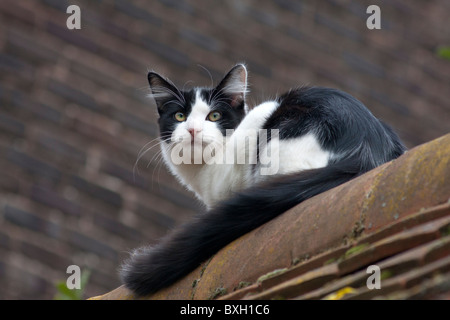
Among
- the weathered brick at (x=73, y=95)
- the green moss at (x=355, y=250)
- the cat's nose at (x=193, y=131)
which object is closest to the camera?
the green moss at (x=355, y=250)

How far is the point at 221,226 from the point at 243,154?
58cm

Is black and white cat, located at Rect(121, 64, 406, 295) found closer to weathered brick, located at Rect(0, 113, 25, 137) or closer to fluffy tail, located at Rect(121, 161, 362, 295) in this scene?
fluffy tail, located at Rect(121, 161, 362, 295)

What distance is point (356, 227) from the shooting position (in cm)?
193

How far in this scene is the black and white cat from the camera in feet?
7.75

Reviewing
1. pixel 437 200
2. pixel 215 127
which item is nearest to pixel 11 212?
pixel 215 127

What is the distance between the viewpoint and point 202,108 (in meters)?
3.18

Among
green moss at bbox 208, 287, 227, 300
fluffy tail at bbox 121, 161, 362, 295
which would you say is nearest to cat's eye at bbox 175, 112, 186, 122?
fluffy tail at bbox 121, 161, 362, 295

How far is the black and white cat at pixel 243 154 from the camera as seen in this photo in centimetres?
236

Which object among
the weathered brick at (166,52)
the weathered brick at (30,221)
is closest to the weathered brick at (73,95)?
the weathered brick at (166,52)

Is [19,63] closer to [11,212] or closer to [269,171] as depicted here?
[11,212]

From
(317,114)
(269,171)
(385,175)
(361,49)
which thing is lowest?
(385,175)

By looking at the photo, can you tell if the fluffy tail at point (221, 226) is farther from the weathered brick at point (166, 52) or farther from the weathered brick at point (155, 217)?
the weathered brick at point (166, 52)

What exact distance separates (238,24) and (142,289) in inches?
155

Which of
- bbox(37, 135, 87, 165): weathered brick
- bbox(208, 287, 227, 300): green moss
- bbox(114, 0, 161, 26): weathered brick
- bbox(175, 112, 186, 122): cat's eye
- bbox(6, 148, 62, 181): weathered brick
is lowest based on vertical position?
bbox(208, 287, 227, 300): green moss
